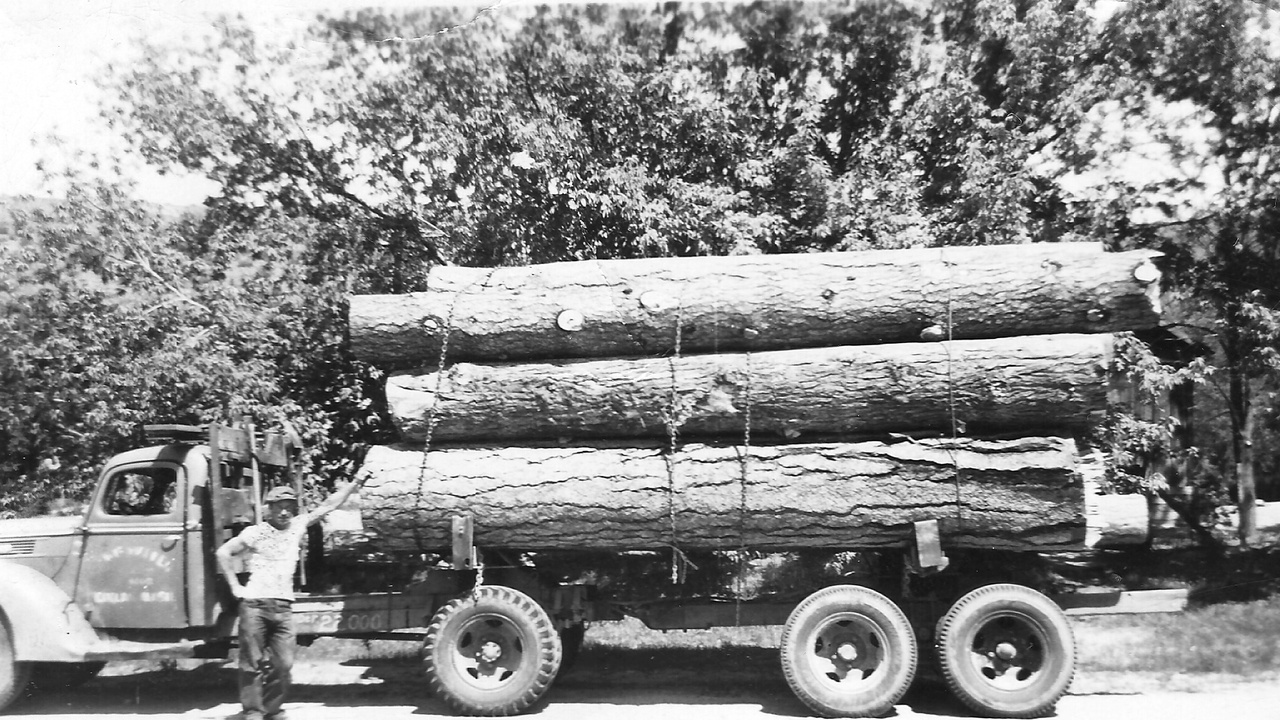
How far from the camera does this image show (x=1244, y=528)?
43.2 ft

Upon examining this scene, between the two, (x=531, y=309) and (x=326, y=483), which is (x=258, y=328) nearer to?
(x=326, y=483)

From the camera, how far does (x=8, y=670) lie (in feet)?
22.3

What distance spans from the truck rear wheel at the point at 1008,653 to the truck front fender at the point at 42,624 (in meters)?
6.18

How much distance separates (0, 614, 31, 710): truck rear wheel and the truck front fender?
0.32ft

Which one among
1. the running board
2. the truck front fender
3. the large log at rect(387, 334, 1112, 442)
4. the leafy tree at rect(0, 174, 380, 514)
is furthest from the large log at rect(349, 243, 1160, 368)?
the leafy tree at rect(0, 174, 380, 514)

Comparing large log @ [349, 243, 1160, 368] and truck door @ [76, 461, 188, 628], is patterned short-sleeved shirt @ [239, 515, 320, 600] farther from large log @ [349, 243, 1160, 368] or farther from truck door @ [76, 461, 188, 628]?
large log @ [349, 243, 1160, 368]

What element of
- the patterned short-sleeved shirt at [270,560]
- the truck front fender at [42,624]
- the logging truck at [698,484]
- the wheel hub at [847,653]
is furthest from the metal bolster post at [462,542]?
the truck front fender at [42,624]

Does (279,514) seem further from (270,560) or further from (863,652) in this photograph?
(863,652)

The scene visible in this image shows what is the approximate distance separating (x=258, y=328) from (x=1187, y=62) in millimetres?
11071

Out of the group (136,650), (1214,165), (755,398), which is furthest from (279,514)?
(1214,165)

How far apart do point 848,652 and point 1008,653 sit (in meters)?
1.08

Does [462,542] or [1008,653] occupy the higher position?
[462,542]

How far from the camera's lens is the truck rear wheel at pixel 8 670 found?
679 cm

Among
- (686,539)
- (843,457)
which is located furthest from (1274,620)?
(686,539)
